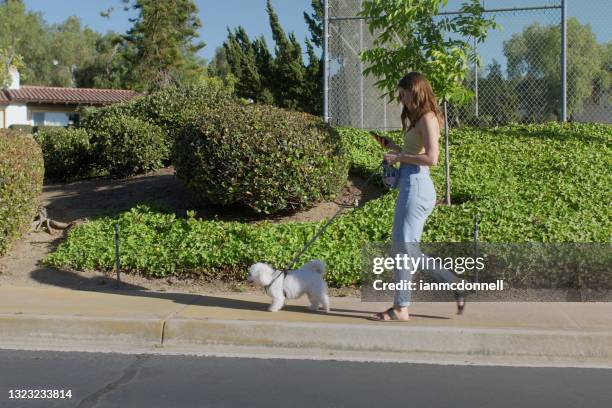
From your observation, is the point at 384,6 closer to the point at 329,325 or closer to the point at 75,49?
the point at 329,325

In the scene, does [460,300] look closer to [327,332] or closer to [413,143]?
[327,332]

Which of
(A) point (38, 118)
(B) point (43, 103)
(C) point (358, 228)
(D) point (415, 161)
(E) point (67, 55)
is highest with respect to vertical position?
(E) point (67, 55)

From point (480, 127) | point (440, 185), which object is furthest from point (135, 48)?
point (440, 185)

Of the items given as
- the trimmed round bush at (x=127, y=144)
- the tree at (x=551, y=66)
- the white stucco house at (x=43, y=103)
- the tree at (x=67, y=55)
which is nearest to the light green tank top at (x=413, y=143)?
the trimmed round bush at (x=127, y=144)

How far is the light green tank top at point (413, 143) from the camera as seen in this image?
219 inches

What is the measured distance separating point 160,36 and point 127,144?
67.8 feet

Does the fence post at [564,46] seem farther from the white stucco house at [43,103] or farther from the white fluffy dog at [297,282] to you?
the white stucco house at [43,103]

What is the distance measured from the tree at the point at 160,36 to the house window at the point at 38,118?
13.7 meters

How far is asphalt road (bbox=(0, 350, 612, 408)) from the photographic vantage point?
440 cm

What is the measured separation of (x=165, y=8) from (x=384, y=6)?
23078mm

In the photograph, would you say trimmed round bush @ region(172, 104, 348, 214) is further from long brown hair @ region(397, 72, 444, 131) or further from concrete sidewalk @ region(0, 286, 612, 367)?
long brown hair @ region(397, 72, 444, 131)

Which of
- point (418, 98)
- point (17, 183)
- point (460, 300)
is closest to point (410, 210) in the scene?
point (418, 98)

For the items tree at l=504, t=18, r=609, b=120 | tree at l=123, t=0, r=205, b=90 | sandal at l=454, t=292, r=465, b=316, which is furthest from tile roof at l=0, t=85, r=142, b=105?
sandal at l=454, t=292, r=465, b=316

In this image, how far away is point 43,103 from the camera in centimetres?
4244
